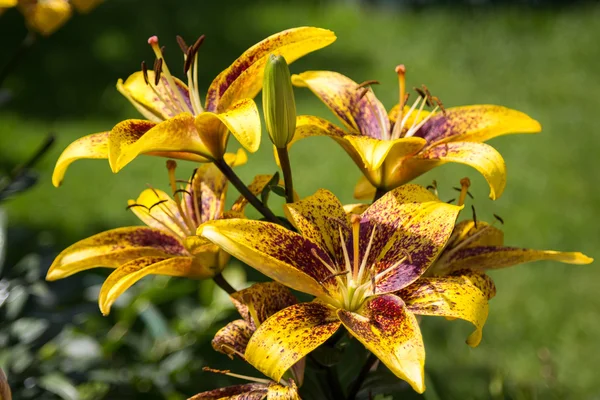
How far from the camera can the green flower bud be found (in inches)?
24.3

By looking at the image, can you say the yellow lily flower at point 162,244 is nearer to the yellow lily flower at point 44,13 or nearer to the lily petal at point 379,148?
the lily petal at point 379,148

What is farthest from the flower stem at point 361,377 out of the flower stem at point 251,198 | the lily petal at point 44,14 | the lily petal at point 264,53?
the lily petal at point 44,14

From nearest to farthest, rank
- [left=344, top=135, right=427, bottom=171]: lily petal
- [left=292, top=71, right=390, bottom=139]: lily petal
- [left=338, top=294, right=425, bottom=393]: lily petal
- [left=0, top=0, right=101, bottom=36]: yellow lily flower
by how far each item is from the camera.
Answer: [left=338, top=294, right=425, bottom=393]: lily petal → [left=344, top=135, right=427, bottom=171]: lily petal → [left=292, top=71, right=390, bottom=139]: lily petal → [left=0, top=0, right=101, bottom=36]: yellow lily flower

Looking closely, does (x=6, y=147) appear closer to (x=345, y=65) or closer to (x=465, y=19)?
(x=345, y=65)

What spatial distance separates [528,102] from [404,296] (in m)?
2.96

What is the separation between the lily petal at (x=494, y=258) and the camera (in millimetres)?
674

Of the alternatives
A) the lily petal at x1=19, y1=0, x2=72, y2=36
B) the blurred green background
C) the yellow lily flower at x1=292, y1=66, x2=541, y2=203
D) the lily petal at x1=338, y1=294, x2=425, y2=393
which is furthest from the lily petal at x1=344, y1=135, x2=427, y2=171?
the lily petal at x1=19, y1=0, x2=72, y2=36

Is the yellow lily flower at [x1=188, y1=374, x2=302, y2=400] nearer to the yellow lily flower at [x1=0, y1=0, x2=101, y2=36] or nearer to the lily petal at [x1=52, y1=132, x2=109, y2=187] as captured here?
the lily petal at [x1=52, y1=132, x2=109, y2=187]

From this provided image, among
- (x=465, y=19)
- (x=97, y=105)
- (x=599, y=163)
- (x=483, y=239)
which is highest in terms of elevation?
(x=483, y=239)

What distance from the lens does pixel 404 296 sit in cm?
63

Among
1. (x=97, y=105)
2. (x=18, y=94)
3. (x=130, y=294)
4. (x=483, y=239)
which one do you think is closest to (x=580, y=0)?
(x=97, y=105)

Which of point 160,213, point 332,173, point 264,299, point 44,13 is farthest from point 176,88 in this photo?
point 332,173

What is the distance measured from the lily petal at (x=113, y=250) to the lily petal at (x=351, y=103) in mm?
187

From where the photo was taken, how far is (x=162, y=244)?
28.5 inches
